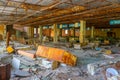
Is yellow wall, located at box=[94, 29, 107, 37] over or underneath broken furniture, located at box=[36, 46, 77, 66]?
over

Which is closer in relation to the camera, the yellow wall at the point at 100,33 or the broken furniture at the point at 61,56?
the broken furniture at the point at 61,56

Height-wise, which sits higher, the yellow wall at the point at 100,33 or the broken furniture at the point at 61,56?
the yellow wall at the point at 100,33

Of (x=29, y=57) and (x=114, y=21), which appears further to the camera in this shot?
(x=114, y=21)

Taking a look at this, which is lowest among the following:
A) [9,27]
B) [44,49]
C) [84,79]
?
[84,79]

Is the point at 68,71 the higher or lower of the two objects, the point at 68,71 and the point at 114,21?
the lower

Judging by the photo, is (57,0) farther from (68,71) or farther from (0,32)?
(0,32)

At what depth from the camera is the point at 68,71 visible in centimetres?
773

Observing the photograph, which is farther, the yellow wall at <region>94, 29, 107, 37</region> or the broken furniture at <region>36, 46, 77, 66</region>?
the yellow wall at <region>94, 29, 107, 37</region>

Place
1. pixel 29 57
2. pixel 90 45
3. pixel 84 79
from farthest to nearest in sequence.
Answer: pixel 90 45, pixel 29 57, pixel 84 79

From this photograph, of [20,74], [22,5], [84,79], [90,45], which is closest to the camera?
[84,79]

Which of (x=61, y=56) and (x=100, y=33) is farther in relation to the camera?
(x=100, y=33)

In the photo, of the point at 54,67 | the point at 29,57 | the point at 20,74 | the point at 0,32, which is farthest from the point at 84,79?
the point at 0,32

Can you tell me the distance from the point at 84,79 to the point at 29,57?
6143mm

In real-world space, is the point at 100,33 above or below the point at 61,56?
above
